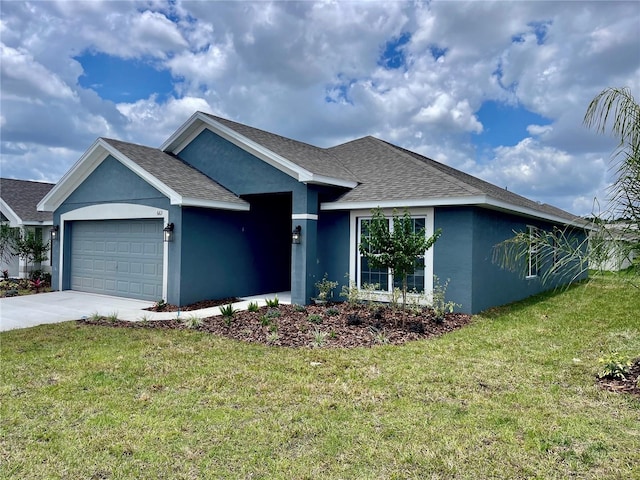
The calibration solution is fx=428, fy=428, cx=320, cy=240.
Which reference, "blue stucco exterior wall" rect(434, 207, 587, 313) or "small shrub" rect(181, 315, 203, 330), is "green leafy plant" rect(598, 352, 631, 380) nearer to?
"blue stucco exterior wall" rect(434, 207, 587, 313)

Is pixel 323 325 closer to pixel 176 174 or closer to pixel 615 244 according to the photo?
pixel 615 244

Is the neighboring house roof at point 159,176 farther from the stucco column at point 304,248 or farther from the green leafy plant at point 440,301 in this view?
the green leafy plant at point 440,301

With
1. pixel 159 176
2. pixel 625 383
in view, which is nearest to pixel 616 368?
pixel 625 383

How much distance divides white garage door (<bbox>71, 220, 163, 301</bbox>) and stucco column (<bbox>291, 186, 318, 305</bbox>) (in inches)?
152

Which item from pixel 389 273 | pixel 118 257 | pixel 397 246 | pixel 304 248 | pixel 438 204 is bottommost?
pixel 389 273

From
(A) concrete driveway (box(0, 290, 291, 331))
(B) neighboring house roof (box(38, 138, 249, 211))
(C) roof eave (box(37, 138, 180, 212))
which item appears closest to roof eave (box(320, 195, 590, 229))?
(B) neighboring house roof (box(38, 138, 249, 211))

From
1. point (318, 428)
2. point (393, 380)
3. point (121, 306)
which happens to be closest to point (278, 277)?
point (121, 306)

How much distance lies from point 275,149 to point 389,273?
16.0ft

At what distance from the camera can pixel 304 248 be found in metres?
11.4

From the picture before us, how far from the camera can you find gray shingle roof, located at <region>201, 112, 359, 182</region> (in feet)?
39.1

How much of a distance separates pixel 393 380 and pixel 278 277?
30.5 ft

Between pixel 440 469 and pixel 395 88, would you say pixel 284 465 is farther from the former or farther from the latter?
pixel 395 88

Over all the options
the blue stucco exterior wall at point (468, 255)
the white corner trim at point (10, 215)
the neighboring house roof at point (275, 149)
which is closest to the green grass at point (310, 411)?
the blue stucco exterior wall at point (468, 255)

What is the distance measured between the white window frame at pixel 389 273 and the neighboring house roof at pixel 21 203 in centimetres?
1496
